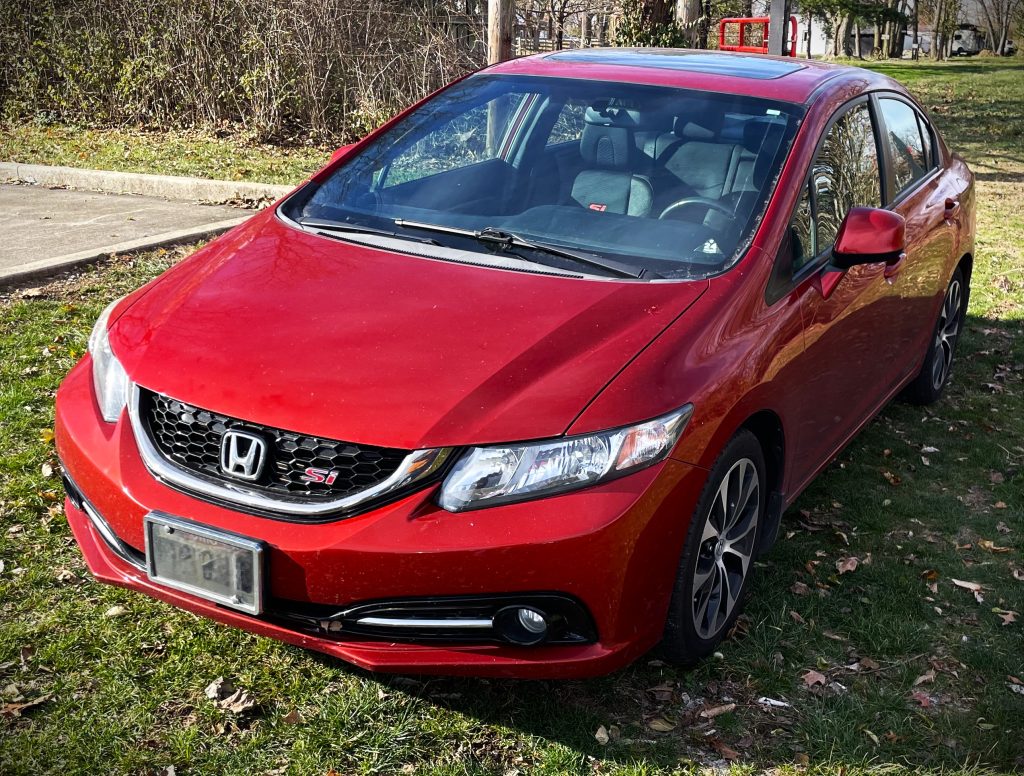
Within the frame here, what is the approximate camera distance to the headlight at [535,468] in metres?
2.66

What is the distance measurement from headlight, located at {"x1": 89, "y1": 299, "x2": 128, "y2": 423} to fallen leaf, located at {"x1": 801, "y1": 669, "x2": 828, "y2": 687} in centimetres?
220

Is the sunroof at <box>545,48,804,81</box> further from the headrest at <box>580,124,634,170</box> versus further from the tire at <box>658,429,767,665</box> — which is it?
the tire at <box>658,429,767,665</box>

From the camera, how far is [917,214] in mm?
4871

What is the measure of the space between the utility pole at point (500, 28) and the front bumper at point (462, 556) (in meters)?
7.21

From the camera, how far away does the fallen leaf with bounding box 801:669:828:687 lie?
3.37 meters

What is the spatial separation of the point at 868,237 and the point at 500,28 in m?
6.43

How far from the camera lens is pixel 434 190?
154 inches

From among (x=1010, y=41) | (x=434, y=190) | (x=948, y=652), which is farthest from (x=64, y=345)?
(x=1010, y=41)

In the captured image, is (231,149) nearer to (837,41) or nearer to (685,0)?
(685,0)

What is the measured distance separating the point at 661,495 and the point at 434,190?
5.35 ft

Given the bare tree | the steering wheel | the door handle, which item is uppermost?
the bare tree

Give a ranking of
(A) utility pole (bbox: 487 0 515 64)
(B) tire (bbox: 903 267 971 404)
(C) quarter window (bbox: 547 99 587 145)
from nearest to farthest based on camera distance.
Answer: (C) quarter window (bbox: 547 99 587 145)
(B) tire (bbox: 903 267 971 404)
(A) utility pole (bbox: 487 0 515 64)

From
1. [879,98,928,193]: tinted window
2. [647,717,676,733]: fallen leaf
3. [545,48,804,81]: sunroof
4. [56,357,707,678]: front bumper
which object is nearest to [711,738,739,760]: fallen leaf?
[647,717,676,733]: fallen leaf

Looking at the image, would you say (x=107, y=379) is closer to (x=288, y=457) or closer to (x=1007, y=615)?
(x=288, y=457)
